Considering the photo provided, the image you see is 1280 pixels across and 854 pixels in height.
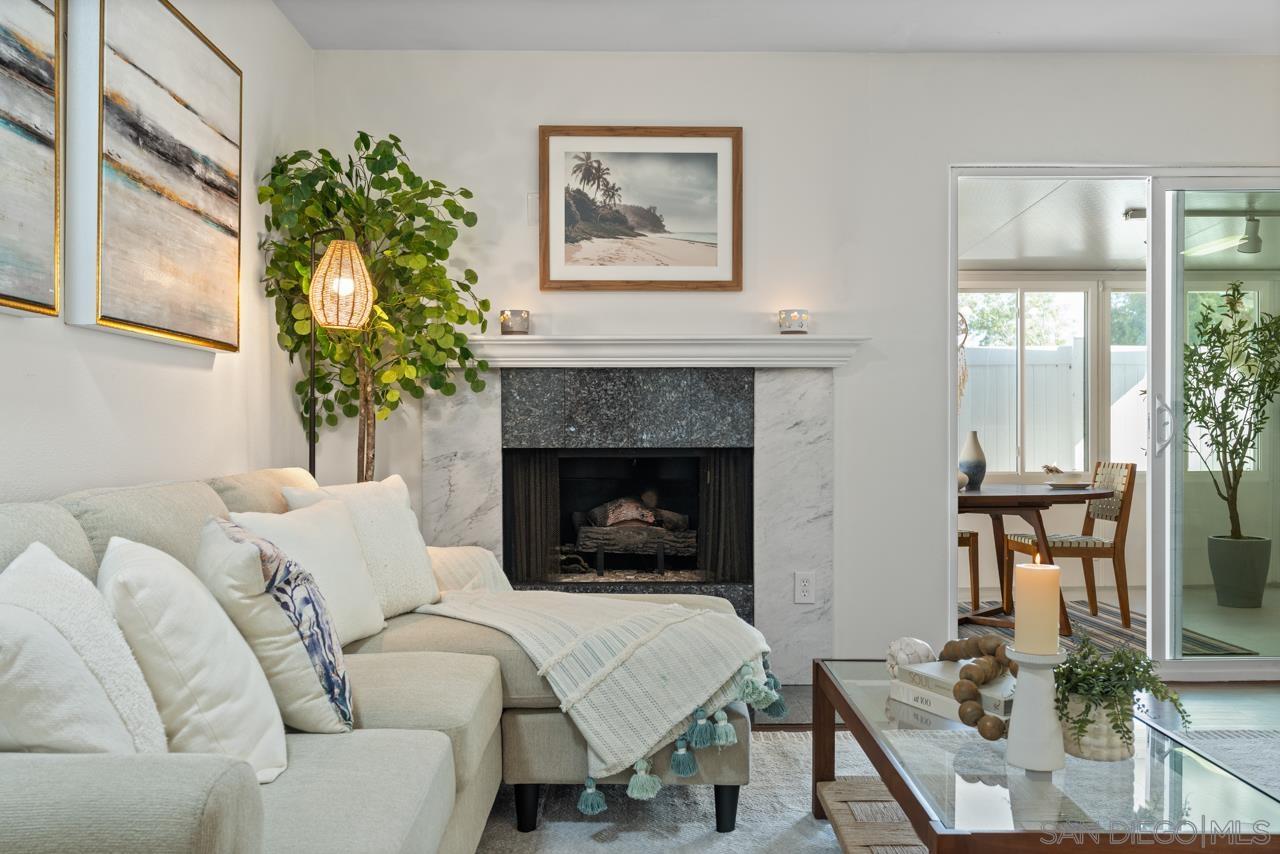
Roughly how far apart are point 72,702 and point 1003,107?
3796 millimetres

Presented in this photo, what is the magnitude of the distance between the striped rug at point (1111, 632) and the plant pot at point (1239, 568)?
0.60ft

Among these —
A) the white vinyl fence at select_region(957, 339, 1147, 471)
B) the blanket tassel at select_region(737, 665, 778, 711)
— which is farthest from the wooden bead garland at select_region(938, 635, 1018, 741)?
the white vinyl fence at select_region(957, 339, 1147, 471)

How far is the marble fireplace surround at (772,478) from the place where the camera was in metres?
3.63

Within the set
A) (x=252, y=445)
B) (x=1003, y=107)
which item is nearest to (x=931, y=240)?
(x=1003, y=107)

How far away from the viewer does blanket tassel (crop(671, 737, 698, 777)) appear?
7.07 feet

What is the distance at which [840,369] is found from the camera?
3.69 metres

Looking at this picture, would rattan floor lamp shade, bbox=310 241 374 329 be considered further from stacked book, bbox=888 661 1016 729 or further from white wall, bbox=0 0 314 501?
stacked book, bbox=888 661 1016 729

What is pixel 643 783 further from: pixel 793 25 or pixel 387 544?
pixel 793 25

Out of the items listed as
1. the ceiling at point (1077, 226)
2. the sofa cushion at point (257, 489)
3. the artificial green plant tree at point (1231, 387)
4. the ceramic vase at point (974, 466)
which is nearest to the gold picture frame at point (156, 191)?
the sofa cushion at point (257, 489)

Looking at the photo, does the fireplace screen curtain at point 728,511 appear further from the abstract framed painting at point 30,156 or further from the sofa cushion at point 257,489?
the abstract framed painting at point 30,156

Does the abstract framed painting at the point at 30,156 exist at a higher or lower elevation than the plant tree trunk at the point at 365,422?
higher

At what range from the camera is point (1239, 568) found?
147 inches

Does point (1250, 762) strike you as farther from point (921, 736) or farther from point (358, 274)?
point (358, 274)

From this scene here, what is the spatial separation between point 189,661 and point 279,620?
8.9 inches
